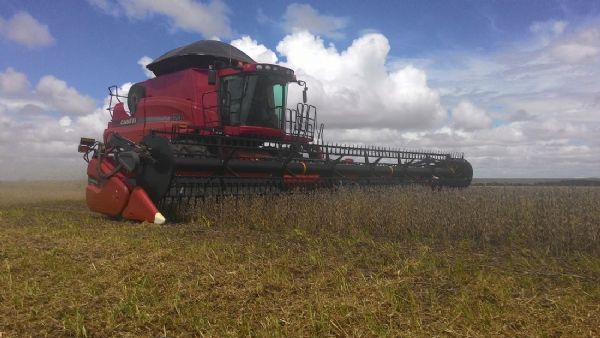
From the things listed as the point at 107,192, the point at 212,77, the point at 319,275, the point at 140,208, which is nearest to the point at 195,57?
the point at 212,77

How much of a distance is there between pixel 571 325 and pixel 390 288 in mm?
1119

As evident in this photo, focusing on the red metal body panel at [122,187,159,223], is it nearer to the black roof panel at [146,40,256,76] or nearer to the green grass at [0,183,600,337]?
the green grass at [0,183,600,337]

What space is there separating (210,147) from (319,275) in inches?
194

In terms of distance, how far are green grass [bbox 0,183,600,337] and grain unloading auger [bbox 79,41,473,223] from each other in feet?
2.71

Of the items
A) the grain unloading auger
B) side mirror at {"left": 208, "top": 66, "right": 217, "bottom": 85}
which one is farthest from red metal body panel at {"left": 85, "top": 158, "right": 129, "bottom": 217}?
side mirror at {"left": 208, "top": 66, "right": 217, "bottom": 85}

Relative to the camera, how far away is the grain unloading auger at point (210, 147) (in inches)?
283

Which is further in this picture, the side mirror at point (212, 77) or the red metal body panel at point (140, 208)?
the side mirror at point (212, 77)

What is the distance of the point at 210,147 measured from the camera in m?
8.16

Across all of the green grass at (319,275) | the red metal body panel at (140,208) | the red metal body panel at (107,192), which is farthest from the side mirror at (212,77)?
the green grass at (319,275)

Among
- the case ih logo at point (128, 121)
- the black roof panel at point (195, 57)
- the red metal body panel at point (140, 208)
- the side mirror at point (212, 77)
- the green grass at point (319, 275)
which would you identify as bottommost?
the green grass at point (319, 275)

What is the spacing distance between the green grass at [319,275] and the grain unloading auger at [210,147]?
0.83 meters

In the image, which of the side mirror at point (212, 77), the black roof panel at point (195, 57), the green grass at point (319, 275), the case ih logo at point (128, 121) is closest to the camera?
the green grass at point (319, 275)

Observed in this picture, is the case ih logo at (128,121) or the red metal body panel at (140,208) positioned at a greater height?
the case ih logo at (128,121)

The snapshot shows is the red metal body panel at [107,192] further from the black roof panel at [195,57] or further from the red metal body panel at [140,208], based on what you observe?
the black roof panel at [195,57]
